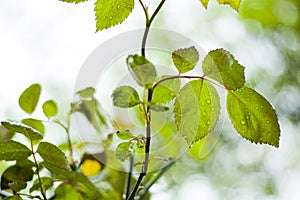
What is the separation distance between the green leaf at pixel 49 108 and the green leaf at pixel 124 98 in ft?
0.59

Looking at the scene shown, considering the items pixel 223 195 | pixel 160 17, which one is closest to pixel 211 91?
pixel 223 195

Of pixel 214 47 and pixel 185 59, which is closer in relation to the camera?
pixel 185 59

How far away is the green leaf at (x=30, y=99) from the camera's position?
422 millimetres

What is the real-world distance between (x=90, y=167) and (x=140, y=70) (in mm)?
227

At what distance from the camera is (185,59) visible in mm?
273

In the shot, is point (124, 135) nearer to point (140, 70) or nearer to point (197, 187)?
point (140, 70)

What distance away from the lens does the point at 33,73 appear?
1840mm

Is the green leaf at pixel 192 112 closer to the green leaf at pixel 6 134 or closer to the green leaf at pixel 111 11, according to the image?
the green leaf at pixel 111 11

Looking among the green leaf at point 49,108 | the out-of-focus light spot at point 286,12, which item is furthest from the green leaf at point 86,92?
the out-of-focus light spot at point 286,12

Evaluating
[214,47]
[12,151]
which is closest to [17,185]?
[12,151]

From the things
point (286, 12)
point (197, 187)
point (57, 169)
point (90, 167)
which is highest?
point (57, 169)

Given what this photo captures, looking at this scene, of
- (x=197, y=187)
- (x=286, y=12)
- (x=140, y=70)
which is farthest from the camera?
(x=286, y=12)

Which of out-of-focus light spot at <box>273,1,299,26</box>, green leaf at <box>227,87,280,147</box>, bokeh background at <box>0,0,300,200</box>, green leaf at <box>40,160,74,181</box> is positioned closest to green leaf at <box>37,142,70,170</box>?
green leaf at <box>40,160,74,181</box>

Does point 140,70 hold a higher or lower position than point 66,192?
higher
